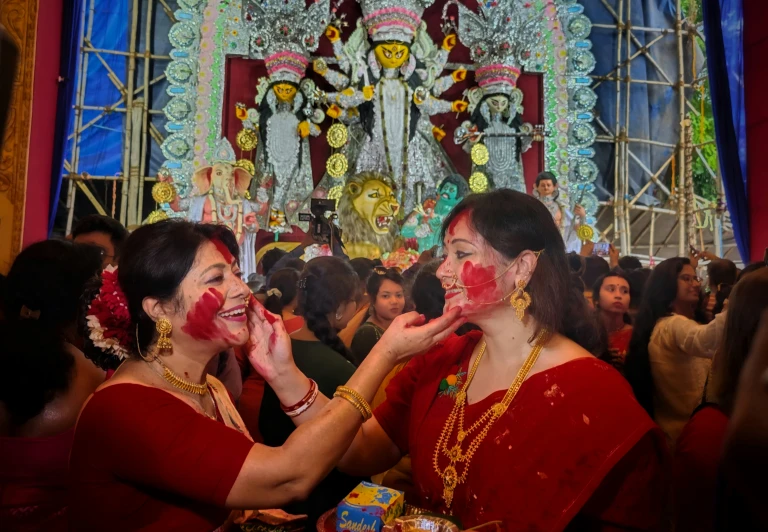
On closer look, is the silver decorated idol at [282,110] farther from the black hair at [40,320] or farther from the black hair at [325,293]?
the black hair at [40,320]

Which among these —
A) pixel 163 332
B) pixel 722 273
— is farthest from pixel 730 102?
pixel 163 332

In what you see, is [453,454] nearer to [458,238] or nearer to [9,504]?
[458,238]

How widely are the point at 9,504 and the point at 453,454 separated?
1518 millimetres

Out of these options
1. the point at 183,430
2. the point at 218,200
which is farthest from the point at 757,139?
the point at 183,430

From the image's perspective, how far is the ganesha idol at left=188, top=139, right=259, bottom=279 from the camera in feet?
29.5

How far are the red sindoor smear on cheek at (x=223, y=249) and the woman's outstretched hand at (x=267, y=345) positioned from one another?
0.51 ft

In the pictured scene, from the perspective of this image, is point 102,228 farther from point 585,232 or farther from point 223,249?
point 585,232

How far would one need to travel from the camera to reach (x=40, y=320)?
2412 millimetres

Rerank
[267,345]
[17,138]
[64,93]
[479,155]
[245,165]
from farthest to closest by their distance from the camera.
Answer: [479,155]
[245,165]
[64,93]
[17,138]
[267,345]

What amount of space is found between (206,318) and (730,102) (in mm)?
7328

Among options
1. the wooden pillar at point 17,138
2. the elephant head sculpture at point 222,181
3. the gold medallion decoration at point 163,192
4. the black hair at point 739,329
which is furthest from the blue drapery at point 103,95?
the black hair at point 739,329

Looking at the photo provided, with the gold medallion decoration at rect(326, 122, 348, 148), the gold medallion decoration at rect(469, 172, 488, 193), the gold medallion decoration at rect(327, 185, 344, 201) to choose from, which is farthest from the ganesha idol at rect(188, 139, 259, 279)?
the gold medallion decoration at rect(469, 172, 488, 193)

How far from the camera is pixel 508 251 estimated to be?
195cm

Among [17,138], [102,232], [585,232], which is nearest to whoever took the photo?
[102,232]
